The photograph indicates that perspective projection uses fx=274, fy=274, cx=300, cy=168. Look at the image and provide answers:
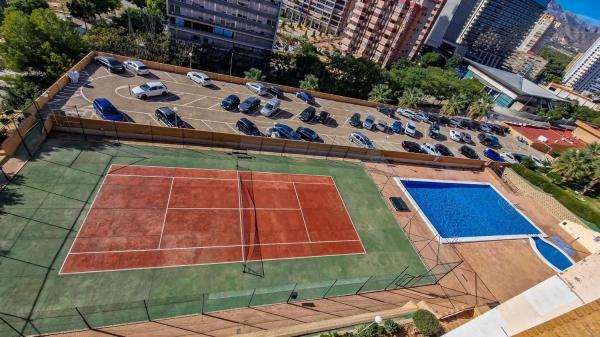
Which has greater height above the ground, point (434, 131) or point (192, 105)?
point (434, 131)

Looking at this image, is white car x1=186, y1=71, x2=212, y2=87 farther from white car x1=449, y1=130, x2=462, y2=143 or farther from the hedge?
the hedge

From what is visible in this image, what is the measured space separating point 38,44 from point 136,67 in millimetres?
12953

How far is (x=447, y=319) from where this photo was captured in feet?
64.1

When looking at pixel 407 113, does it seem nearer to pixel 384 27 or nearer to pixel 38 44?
pixel 384 27

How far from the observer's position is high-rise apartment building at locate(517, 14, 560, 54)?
177m

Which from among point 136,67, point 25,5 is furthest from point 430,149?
point 25,5

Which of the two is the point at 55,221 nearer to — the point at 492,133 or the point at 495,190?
the point at 495,190

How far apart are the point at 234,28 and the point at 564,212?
64951 mm

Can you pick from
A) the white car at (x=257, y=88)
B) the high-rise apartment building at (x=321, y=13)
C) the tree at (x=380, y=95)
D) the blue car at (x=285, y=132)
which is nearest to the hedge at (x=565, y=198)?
the tree at (x=380, y=95)

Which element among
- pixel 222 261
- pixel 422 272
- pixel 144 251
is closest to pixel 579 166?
pixel 422 272

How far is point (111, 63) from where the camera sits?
36531mm

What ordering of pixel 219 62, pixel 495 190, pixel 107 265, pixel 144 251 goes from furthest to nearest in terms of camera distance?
pixel 219 62 < pixel 495 190 < pixel 144 251 < pixel 107 265

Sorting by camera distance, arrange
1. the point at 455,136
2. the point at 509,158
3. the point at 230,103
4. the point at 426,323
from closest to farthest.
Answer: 1. the point at 426,323
2. the point at 230,103
3. the point at 509,158
4. the point at 455,136

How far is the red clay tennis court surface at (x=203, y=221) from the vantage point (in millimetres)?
19234
